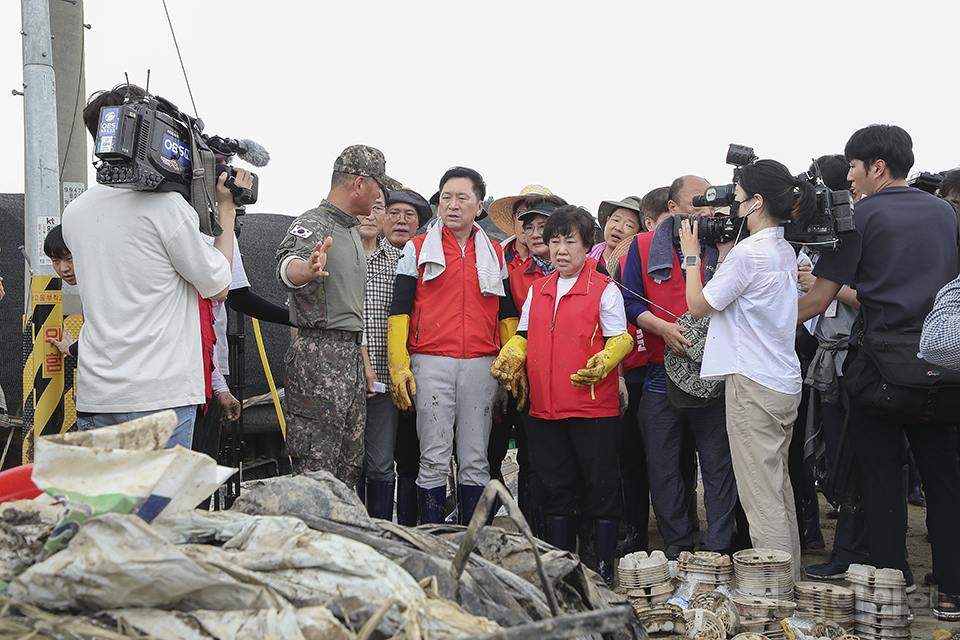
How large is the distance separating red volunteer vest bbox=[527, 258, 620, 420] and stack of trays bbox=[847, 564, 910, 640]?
1314 millimetres

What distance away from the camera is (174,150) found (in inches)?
103

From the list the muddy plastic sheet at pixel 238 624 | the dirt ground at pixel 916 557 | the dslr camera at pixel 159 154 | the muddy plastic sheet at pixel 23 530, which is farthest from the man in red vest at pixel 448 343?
the muddy plastic sheet at pixel 238 624

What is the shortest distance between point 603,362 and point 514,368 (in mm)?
517

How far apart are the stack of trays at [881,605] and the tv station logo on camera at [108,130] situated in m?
3.18

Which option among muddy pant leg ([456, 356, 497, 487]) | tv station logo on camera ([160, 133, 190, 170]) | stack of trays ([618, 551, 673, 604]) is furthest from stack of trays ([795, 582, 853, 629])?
tv station logo on camera ([160, 133, 190, 170])

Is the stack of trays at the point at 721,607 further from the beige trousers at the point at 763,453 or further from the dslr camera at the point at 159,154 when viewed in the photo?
the dslr camera at the point at 159,154

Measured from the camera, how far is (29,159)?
4.13 metres

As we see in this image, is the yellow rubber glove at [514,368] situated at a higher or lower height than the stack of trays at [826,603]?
higher

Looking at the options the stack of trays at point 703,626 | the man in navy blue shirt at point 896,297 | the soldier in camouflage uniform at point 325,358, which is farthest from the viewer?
the soldier in camouflage uniform at point 325,358

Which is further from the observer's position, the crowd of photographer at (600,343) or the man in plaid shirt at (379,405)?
the man in plaid shirt at (379,405)

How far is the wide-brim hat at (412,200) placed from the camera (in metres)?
5.01

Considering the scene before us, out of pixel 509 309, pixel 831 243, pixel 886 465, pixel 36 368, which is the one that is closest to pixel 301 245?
pixel 509 309

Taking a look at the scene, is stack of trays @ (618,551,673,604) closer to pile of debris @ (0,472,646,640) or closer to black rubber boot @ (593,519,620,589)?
black rubber boot @ (593,519,620,589)

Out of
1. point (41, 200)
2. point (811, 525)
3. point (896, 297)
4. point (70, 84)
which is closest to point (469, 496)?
point (811, 525)
